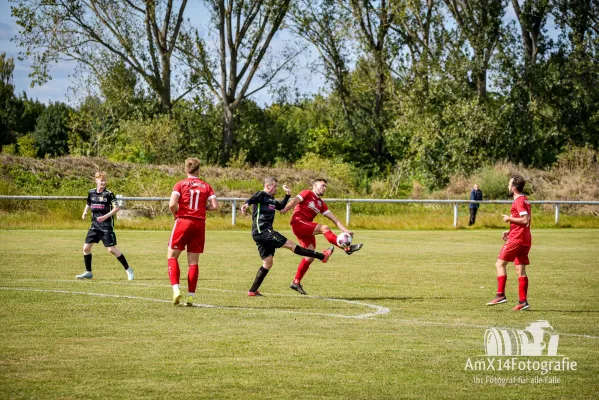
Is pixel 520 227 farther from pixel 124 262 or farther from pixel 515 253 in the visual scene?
pixel 124 262

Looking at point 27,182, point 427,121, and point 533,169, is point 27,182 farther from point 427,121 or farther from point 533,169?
point 533,169

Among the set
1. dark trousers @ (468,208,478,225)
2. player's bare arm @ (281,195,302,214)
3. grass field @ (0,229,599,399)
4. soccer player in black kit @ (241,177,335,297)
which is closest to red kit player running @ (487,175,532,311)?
grass field @ (0,229,599,399)

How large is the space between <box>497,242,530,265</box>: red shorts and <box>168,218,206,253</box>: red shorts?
447 centimetres

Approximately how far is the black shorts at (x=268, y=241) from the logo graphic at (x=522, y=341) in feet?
13.2

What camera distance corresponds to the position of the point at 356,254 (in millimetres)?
22734

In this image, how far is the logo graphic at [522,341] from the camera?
8680mm

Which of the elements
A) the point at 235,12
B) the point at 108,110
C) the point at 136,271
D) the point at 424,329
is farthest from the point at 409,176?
the point at 424,329

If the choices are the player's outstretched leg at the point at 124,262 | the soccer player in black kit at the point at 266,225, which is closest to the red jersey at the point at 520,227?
the soccer player in black kit at the point at 266,225

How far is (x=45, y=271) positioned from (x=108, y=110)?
43.2 m

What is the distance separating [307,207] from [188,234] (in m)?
3.13

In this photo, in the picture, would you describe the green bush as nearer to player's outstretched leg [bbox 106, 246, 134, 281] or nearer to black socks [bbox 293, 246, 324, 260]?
player's outstretched leg [bbox 106, 246, 134, 281]

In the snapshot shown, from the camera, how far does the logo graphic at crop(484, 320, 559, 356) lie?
8.68 meters

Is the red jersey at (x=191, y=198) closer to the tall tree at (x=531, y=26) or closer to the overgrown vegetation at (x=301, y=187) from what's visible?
the overgrown vegetation at (x=301, y=187)

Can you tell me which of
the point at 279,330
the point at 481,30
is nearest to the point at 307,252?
the point at 279,330
